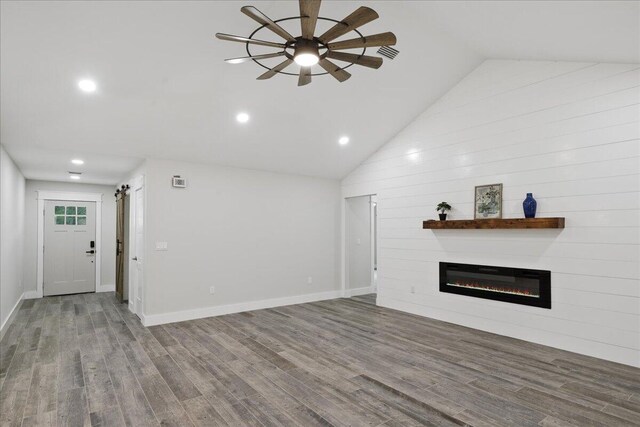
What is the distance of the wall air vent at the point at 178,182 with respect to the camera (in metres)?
5.58

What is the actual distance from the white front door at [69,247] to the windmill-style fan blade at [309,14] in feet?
25.9

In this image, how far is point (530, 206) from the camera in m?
4.33

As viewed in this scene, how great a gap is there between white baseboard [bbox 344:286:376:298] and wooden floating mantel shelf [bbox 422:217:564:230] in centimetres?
262

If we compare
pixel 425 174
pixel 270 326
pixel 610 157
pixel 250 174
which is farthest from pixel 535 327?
pixel 250 174

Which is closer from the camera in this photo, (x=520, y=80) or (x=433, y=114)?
(x=520, y=80)

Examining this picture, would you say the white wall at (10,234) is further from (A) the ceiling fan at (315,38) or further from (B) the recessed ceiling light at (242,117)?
(A) the ceiling fan at (315,38)

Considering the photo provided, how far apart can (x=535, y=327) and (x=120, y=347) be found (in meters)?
5.09

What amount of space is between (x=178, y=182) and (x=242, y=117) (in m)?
1.61

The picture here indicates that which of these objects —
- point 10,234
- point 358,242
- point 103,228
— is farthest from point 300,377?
point 103,228

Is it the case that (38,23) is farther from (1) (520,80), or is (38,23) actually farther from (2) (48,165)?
(1) (520,80)

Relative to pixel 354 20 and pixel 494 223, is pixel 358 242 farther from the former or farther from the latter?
pixel 354 20

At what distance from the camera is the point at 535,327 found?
14.5ft

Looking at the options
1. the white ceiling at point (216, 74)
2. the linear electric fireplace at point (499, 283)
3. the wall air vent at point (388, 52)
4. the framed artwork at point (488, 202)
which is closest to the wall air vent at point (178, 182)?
the white ceiling at point (216, 74)

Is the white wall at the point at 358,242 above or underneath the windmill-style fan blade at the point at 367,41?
underneath
